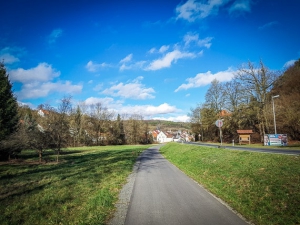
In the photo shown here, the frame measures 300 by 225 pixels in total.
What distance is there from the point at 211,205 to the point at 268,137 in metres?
23.5

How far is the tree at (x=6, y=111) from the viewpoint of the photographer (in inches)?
818

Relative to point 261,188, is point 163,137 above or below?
below

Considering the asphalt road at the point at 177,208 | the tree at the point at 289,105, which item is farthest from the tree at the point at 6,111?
the tree at the point at 289,105

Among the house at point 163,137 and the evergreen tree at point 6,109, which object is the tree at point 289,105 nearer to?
the evergreen tree at point 6,109

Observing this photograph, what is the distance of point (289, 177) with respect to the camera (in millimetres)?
6473

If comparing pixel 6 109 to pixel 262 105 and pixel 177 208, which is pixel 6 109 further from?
pixel 262 105

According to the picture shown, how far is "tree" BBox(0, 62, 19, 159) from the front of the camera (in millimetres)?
20778

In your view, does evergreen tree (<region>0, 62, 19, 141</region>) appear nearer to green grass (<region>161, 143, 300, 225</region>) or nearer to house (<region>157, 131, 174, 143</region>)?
green grass (<region>161, 143, 300, 225</region>)

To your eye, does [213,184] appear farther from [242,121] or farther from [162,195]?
[242,121]

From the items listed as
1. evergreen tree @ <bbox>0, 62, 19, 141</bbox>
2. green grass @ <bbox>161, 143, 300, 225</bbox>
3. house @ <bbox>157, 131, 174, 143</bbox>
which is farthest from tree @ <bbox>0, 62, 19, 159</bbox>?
house @ <bbox>157, 131, 174, 143</bbox>

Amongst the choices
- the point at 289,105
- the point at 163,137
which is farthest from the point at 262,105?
the point at 163,137

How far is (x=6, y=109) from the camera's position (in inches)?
851

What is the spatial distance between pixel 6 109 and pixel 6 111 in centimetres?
25

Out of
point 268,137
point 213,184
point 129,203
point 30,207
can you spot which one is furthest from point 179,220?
point 268,137
